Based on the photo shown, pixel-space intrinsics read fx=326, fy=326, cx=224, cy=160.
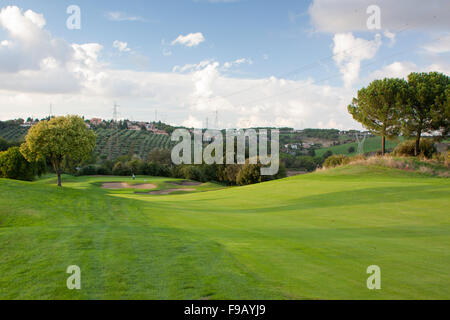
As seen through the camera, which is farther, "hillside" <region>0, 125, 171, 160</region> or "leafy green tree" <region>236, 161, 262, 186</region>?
"hillside" <region>0, 125, 171, 160</region>

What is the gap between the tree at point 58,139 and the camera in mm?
30859

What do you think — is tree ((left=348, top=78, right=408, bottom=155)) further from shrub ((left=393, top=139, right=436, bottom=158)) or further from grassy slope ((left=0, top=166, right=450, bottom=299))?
grassy slope ((left=0, top=166, right=450, bottom=299))

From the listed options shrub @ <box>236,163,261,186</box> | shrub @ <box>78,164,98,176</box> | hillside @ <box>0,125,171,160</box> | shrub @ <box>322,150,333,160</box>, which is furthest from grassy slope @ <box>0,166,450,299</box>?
hillside @ <box>0,125,171,160</box>

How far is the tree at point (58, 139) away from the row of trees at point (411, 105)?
35.2 meters

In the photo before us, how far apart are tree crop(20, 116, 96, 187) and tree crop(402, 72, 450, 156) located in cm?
3737

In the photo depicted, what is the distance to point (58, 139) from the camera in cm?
3091

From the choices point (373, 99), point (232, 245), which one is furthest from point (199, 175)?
point (232, 245)

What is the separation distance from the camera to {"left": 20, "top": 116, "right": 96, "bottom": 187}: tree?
101ft

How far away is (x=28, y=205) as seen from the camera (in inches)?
665

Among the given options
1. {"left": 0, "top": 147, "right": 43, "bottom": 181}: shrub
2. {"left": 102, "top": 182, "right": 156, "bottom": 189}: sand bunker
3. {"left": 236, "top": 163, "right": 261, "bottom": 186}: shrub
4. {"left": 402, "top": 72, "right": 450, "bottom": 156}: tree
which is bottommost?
{"left": 102, "top": 182, "right": 156, "bottom": 189}: sand bunker

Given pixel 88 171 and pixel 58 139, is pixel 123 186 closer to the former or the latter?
pixel 88 171

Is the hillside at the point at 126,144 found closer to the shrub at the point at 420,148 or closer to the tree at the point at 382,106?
the tree at the point at 382,106
